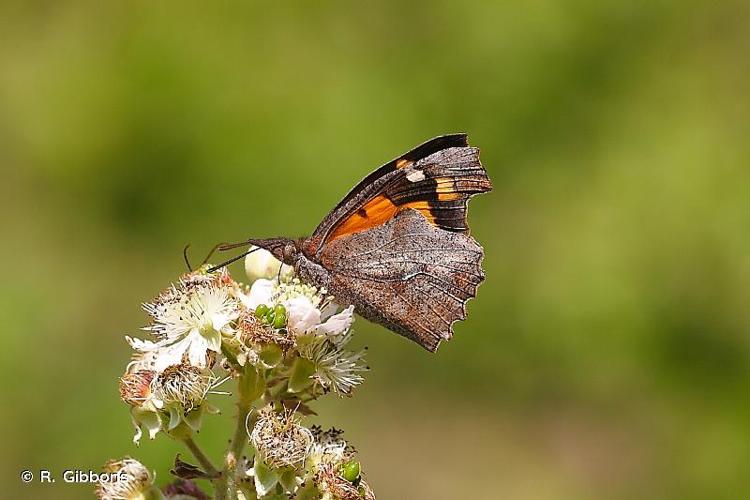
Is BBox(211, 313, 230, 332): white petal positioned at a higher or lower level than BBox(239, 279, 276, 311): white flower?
lower

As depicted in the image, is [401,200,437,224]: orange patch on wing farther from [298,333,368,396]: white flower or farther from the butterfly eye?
[298,333,368,396]: white flower

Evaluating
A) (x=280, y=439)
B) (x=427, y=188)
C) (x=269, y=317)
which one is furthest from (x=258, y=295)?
(x=427, y=188)

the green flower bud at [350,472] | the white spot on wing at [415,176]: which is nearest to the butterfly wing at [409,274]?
the white spot on wing at [415,176]

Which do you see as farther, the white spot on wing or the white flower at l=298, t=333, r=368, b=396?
the white spot on wing

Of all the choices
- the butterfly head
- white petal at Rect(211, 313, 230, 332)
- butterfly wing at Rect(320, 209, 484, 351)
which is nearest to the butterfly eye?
the butterfly head

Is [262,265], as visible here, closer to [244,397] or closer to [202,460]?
[244,397]

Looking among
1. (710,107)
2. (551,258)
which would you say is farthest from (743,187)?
(551,258)

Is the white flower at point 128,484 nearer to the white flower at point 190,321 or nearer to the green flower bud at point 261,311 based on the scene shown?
the white flower at point 190,321

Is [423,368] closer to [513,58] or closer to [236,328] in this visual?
[513,58]
